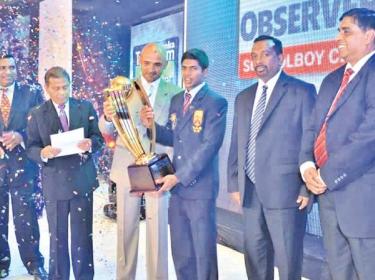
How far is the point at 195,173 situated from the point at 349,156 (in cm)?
85

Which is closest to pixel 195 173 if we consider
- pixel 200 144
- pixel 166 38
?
pixel 200 144

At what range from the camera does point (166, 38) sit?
5797mm

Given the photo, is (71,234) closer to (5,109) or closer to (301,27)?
(5,109)

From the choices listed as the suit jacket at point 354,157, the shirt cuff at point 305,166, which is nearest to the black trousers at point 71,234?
the shirt cuff at point 305,166

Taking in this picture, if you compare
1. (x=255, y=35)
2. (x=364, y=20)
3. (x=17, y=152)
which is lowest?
(x=17, y=152)

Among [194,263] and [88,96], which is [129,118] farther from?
[88,96]

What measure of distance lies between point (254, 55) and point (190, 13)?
2.25 m

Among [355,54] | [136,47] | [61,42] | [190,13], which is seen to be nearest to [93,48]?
[136,47]

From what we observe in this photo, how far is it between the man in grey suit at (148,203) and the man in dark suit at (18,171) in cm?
60

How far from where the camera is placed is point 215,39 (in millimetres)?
4242

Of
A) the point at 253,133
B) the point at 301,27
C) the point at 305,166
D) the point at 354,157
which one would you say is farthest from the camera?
the point at 301,27

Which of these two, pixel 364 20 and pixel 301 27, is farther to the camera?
pixel 301 27

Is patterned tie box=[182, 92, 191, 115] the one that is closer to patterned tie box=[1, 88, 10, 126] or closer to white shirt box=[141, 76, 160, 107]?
white shirt box=[141, 76, 160, 107]

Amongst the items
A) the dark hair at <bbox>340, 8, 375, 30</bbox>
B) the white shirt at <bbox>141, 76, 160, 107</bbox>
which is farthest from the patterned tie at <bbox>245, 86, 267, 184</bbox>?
the white shirt at <bbox>141, 76, 160, 107</bbox>
